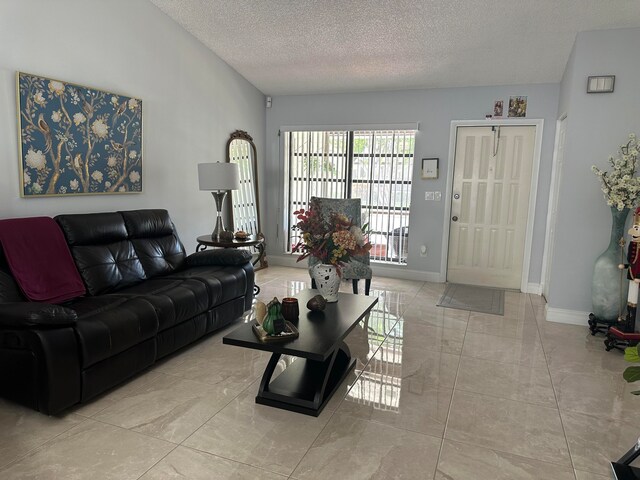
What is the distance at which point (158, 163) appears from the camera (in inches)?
173

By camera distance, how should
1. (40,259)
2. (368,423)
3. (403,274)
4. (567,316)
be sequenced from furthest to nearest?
(403,274) < (567,316) < (40,259) < (368,423)

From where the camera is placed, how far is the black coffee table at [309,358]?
2322 mm

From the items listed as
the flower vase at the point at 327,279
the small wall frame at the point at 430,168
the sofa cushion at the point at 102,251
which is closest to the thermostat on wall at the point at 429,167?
the small wall frame at the point at 430,168

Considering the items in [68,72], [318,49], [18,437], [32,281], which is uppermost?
[318,49]

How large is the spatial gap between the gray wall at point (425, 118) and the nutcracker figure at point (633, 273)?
1587 mm

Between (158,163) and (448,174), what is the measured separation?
3.41 meters

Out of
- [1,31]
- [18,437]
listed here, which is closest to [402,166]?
[1,31]

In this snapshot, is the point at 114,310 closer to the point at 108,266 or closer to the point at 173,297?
the point at 173,297

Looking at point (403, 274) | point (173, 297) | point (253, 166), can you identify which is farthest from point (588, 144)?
point (253, 166)

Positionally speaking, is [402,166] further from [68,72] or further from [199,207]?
[68,72]

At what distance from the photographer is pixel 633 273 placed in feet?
11.3

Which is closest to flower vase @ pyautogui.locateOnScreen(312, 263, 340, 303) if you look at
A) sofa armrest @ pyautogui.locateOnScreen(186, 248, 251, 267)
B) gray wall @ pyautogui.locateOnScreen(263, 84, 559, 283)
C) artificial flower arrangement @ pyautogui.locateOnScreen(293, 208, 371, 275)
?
artificial flower arrangement @ pyautogui.locateOnScreen(293, 208, 371, 275)

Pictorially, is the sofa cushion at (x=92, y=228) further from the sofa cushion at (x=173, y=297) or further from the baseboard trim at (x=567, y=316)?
the baseboard trim at (x=567, y=316)

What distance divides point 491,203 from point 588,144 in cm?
151
